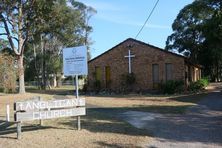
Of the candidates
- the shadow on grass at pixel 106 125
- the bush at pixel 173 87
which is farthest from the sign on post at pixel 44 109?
the bush at pixel 173 87

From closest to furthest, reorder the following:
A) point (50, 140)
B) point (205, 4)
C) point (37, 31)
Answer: point (50, 140), point (205, 4), point (37, 31)

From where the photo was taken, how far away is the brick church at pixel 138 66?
35125mm

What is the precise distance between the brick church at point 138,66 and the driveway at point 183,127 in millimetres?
16856

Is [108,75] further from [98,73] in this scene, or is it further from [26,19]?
[26,19]

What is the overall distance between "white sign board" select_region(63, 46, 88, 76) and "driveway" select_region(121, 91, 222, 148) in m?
2.62

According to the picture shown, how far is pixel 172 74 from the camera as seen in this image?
3519cm

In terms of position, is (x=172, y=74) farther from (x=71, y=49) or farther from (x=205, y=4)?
(x=71, y=49)

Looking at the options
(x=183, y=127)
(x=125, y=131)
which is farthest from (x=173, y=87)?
(x=125, y=131)

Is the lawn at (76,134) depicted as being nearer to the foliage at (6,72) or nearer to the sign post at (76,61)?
the sign post at (76,61)

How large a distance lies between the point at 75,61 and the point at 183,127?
427 centimetres

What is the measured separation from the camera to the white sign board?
14.1 meters

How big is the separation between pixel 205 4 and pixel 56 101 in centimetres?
1766

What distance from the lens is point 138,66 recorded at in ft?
121

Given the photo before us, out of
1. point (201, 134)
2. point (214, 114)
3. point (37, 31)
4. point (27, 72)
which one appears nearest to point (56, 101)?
point (201, 134)
